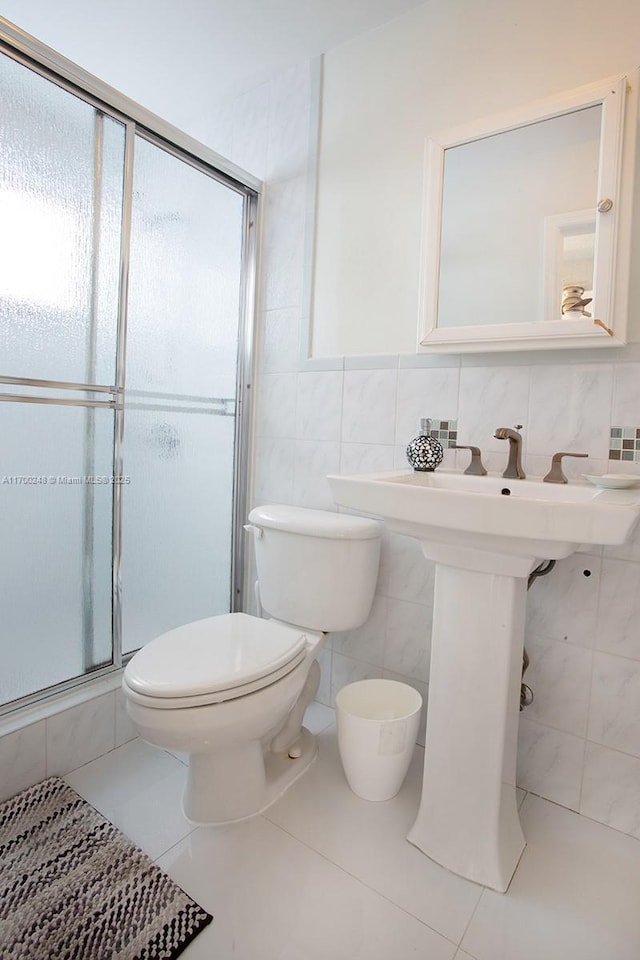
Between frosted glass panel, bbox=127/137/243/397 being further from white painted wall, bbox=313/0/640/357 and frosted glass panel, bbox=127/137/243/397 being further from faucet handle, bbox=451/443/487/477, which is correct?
faucet handle, bbox=451/443/487/477

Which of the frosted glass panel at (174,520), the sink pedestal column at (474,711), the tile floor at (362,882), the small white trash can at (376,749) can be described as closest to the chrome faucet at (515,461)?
the sink pedestal column at (474,711)

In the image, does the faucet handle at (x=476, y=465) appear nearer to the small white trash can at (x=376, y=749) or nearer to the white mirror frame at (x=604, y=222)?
the white mirror frame at (x=604, y=222)

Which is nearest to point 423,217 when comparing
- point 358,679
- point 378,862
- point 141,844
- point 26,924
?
point 358,679

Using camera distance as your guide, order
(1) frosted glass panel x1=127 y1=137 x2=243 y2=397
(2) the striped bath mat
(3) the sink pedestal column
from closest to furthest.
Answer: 1. (2) the striped bath mat
2. (3) the sink pedestal column
3. (1) frosted glass panel x1=127 y1=137 x2=243 y2=397

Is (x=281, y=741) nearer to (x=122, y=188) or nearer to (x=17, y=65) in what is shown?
(x=122, y=188)

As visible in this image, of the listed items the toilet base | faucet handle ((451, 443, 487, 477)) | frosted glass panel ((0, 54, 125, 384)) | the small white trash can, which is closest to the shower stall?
frosted glass panel ((0, 54, 125, 384))

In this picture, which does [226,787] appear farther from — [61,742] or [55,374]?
[55,374]

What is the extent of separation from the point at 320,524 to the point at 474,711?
66 cm

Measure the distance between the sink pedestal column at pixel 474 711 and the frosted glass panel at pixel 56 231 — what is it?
3.75 ft

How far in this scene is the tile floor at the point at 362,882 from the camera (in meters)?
1.04

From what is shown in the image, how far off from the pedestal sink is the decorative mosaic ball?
298 millimetres

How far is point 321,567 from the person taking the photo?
5.17 ft

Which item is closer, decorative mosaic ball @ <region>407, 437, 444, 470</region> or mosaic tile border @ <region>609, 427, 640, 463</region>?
mosaic tile border @ <region>609, 427, 640, 463</region>

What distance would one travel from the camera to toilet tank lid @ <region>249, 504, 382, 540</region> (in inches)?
61.1
